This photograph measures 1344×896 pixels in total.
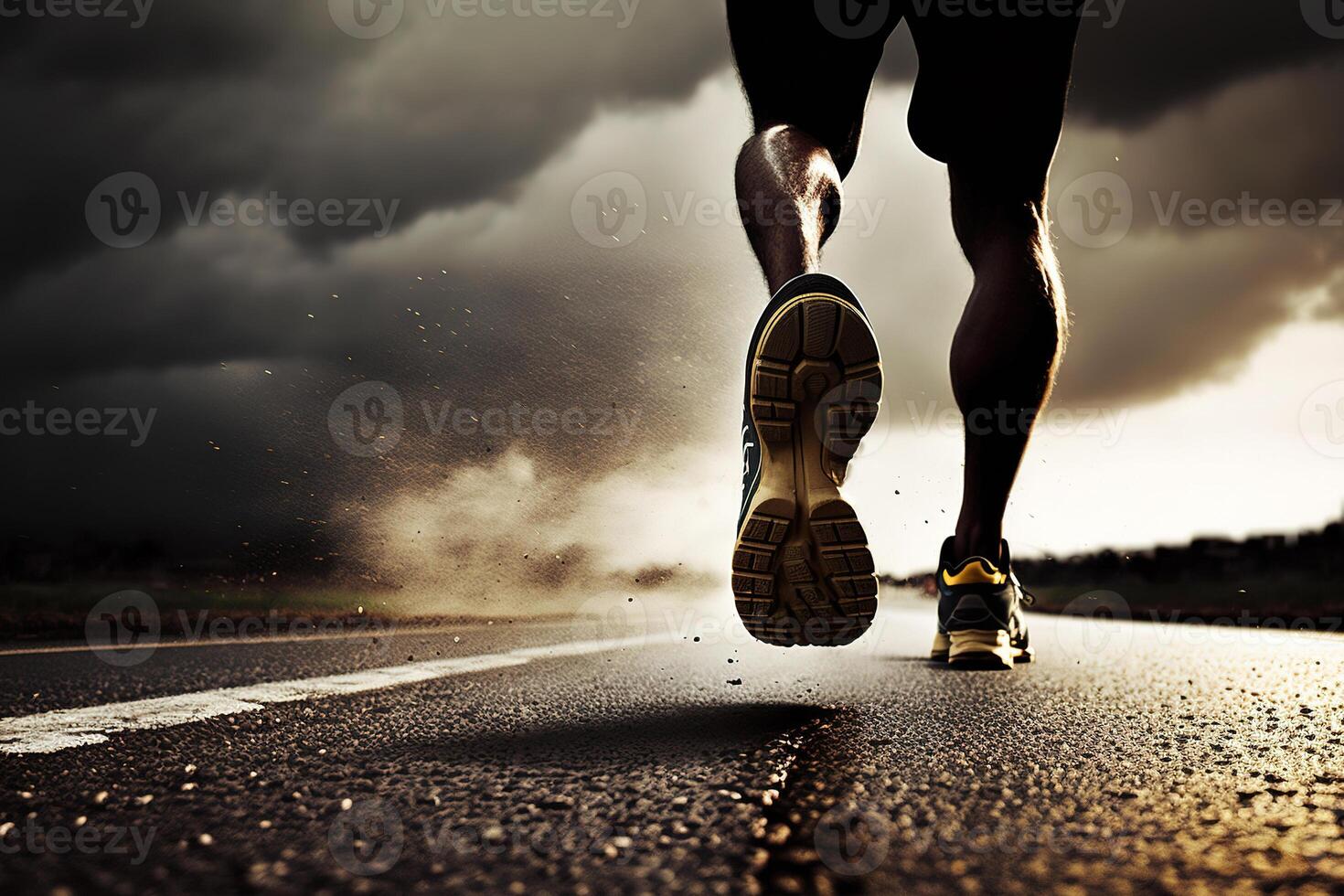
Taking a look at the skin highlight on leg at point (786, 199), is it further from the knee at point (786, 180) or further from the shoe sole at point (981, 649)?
the shoe sole at point (981, 649)

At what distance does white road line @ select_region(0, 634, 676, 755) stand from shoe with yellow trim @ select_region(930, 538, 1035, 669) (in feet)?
4.05

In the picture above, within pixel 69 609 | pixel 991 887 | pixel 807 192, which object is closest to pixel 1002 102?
pixel 807 192

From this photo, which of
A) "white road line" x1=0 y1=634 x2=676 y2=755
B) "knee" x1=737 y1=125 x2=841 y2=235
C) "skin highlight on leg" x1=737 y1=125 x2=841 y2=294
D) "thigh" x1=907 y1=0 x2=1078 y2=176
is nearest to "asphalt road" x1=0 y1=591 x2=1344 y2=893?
"white road line" x1=0 y1=634 x2=676 y2=755

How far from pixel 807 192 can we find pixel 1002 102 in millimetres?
681

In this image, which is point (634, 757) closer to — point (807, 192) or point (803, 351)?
point (803, 351)

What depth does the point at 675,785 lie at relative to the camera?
41.5 inches

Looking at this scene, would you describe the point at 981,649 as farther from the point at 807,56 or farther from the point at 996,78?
the point at 807,56

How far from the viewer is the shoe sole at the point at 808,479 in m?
1.74

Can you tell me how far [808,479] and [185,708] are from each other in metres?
1.24

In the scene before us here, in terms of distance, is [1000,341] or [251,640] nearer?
[1000,341]

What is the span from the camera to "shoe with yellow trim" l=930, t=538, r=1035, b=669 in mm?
2318

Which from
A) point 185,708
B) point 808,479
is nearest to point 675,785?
point 808,479

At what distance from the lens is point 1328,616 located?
5.51m

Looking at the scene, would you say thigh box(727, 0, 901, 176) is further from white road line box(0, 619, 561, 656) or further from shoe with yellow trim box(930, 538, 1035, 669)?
white road line box(0, 619, 561, 656)
